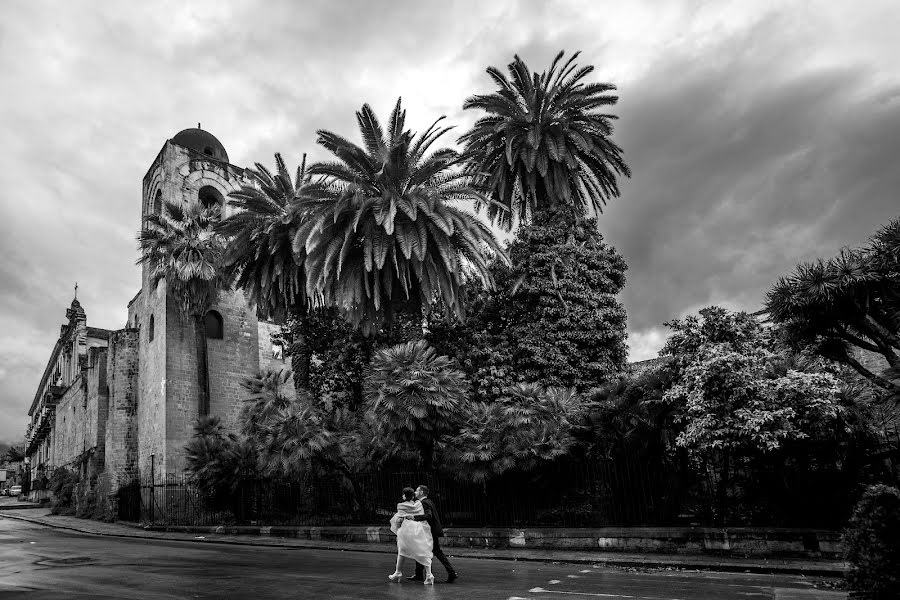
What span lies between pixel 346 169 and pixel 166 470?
55.1ft

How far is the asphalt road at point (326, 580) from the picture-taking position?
27.9 feet

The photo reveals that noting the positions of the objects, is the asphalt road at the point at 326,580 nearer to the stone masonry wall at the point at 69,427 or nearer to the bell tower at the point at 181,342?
the bell tower at the point at 181,342

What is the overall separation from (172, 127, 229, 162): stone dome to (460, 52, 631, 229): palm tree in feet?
61.7

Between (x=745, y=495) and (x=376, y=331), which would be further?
(x=376, y=331)

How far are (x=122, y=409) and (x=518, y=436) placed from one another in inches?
1018

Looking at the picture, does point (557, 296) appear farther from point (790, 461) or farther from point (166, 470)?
point (166, 470)

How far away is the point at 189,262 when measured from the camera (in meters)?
28.7

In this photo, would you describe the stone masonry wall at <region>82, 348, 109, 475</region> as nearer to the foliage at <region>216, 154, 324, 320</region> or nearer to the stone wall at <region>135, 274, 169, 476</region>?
the stone wall at <region>135, 274, 169, 476</region>

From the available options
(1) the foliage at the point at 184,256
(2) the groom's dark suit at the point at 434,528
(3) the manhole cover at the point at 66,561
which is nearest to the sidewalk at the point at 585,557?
(2) the groom's dark suit at the point at 434,528

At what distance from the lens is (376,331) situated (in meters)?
22.4

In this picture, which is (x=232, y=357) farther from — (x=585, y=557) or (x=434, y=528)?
(x=434, y=528)

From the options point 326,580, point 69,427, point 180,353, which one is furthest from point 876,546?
point 69,427

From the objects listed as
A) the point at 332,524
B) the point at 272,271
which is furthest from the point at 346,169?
the point at 332,524

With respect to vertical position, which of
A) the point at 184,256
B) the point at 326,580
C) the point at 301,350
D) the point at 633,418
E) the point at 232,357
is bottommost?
the point at 326,580
